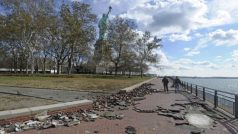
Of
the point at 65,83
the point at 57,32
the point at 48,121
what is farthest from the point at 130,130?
the point at 57,32

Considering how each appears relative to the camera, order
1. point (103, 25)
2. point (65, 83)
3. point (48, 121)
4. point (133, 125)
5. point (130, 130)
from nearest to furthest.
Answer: point (130, 130), point (48, 121), point (133, 125), point (65, 83), point (103, 25)

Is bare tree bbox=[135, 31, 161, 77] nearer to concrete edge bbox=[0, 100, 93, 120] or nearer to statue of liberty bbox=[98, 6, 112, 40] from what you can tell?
statue of liberty bbox=[98, 6, 112, 40]

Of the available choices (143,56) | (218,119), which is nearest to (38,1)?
(143,56)

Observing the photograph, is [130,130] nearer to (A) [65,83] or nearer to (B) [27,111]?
(B) [27,111]

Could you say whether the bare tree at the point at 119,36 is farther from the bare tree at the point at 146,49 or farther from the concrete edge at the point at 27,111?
the concrete edge at the point at 27,111

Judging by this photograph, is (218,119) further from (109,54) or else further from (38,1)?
(109,54)

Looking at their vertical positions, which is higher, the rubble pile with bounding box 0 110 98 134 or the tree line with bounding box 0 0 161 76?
the tree line with bounding box 0 0 161 76

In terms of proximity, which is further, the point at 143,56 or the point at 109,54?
the point at 143,56

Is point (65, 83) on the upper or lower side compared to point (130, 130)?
upper

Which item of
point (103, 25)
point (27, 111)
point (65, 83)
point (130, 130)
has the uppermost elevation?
point (103, 25)

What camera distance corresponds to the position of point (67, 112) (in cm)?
1255

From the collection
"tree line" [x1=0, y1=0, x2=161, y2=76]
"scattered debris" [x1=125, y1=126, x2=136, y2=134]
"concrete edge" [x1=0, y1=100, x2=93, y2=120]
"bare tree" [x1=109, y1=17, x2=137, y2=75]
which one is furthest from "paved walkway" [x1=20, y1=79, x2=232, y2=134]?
"bare tree" [x1=109, y1=17, x2=137, y2=75]

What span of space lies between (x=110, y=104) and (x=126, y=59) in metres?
54.8

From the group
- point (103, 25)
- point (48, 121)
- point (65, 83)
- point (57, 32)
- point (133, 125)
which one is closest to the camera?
point (48, 121)
